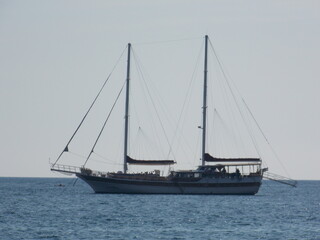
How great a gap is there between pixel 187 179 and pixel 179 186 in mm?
1364

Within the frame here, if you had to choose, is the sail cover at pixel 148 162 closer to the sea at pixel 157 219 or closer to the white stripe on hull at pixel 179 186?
the white stripe on hull at pixel 179 186

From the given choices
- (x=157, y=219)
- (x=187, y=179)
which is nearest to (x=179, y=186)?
(x=187, y=179)

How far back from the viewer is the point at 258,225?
69.5 metres

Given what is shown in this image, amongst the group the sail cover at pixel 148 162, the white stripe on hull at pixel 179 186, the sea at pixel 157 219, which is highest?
the sail cover at pixel 148 162

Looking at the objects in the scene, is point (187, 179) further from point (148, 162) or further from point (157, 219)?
point (157, 219)

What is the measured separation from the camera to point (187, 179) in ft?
355

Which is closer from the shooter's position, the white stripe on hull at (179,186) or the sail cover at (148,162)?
the white stripe on hull at (179,186)

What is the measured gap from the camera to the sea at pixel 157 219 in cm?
6162

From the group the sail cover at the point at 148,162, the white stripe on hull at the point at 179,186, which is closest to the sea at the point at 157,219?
the white stripe on hull at the point at 179,186

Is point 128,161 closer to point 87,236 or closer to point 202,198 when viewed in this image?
point 202,198

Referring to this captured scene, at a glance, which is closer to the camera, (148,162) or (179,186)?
(179,186)

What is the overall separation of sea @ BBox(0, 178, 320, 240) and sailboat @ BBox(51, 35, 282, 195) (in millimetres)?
5204

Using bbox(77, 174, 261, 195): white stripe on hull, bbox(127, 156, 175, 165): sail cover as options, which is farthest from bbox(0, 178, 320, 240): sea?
bbox(127, 156, 175, 165): sail cover

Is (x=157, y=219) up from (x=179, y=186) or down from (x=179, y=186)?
down
